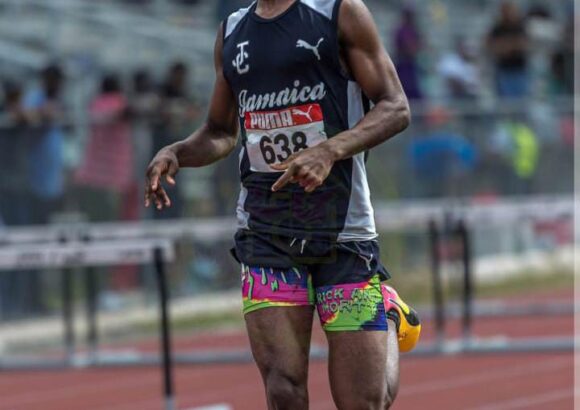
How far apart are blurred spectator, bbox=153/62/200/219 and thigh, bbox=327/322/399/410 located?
8749 millimetres

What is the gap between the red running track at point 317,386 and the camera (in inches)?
388

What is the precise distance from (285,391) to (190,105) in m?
9.46

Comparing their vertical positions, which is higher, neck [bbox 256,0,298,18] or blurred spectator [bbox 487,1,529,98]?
blurred spectator [bbox 487,1,529,98]

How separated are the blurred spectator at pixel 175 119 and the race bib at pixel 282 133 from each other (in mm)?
8584

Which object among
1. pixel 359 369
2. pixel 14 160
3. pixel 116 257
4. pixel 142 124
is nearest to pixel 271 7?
pixel 359 369

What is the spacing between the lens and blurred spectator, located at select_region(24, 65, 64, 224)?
13.6m

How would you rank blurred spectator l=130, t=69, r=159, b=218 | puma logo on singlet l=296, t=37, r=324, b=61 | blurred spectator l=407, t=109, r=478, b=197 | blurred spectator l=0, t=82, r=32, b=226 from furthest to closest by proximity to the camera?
blurred spectator l=407, t=109, r=478, b=197 → blurred spectator l=130, t=69, r=159, b=218 → blurred spectator l=0, t=82, r=32, b=226 → puma logo on singlet l=296, t=37, r=324, b=61

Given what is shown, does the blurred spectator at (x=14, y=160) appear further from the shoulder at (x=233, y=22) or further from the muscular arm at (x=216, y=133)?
the shoulder at (x=233, y=22)

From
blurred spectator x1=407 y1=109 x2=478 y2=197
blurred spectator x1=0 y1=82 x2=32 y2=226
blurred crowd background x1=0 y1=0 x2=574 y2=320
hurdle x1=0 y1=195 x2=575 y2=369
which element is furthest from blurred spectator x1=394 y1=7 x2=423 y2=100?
blurred spectator x1=0 y1=82 x2=32 y2=226

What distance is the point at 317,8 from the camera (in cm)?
536

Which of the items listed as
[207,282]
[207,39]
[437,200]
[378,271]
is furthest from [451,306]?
[378,271]

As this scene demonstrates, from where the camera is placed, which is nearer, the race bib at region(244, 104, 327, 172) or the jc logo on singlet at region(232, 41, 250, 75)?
the race bib at region(244, 104, 327, 172)

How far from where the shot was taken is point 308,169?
4.87 m

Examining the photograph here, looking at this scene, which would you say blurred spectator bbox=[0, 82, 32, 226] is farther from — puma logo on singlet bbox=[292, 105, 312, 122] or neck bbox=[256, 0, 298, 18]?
puma logo on singlet bbox=[292, 105, 312, 122]
